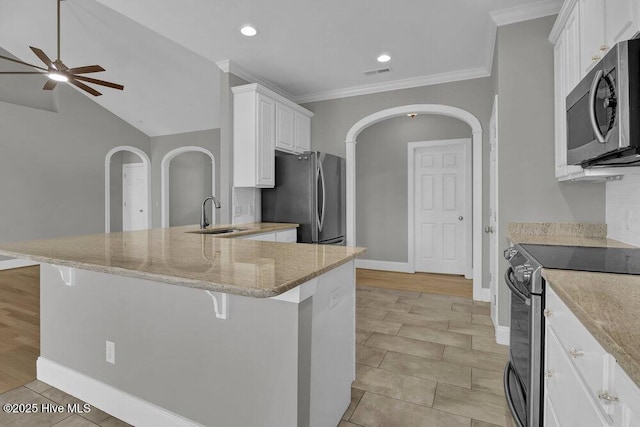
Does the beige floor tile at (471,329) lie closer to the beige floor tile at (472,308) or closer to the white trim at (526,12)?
the beige floor tile at (472,308)

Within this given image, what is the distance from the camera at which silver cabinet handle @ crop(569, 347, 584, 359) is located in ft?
2.97

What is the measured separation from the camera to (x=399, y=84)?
13.6 ft

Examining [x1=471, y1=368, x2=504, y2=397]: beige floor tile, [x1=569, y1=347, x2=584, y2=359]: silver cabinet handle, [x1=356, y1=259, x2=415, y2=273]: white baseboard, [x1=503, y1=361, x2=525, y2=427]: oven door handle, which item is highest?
[x1=569, y1=347, x2=584, y2=359]: silver cabinet handle

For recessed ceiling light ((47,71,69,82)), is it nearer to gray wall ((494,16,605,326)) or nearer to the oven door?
gray wall ((494,16,605,326))

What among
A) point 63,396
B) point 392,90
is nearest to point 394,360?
point 63,396

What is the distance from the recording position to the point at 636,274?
1.21 meters

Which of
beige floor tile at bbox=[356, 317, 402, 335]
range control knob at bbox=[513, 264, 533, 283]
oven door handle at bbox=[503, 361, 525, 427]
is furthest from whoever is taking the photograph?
beige floor tile at bbox=[356, 317, 402, 335]

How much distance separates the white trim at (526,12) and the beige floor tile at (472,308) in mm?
2697

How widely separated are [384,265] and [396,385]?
358 centimetres

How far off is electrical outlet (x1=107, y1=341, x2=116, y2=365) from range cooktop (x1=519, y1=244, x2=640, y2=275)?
2.17m

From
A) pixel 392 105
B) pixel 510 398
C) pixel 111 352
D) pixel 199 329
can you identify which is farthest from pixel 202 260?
pixel 392 105

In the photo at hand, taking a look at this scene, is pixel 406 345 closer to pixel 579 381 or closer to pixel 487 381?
pixel 487 381

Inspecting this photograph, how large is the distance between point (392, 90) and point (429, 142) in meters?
1.35

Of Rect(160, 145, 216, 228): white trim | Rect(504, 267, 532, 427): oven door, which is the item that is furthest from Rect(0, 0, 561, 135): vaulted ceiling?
Rect(504, 267, 532, 427): oven door
